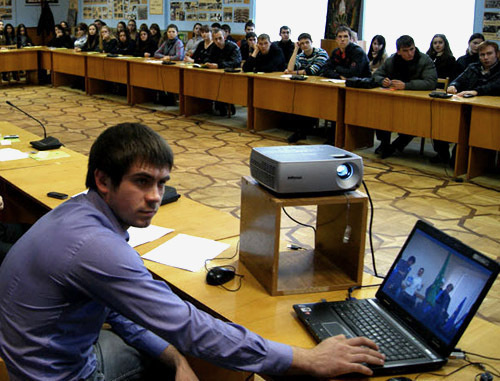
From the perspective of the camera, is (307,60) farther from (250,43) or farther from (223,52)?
(250,43)

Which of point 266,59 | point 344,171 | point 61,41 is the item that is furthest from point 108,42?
point 344,171

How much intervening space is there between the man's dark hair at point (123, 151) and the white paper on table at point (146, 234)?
0.83 m

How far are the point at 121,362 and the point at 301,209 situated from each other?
3090mm

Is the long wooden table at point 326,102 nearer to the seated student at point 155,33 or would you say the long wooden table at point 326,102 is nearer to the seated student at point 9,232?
the seated student at point 155,33

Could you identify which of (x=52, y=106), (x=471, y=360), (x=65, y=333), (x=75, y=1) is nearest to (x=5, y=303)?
(x=65, y=333)

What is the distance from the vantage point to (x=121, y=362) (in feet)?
6.09

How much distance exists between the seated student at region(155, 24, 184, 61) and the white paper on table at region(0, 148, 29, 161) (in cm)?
654

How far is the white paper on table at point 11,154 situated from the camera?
370 centimetres

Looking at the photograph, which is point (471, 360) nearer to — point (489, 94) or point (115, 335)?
point (115, 335)

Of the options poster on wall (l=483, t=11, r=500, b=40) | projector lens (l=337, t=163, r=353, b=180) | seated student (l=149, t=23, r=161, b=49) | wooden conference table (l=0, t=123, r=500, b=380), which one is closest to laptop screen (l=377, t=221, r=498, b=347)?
wooden conference table (l=0, t=123, r=500, b=380)

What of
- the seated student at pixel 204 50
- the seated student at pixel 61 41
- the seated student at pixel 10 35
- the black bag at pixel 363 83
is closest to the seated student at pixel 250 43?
the seated student at pixel 204 50

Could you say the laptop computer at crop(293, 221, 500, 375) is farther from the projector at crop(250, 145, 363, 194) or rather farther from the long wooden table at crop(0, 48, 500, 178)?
the long wooden table at crop(0, 48, 500, 178)

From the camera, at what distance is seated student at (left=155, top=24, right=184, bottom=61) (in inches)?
409

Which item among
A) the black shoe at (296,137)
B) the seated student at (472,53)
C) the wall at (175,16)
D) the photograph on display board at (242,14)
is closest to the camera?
the black shoe at (296,137)
